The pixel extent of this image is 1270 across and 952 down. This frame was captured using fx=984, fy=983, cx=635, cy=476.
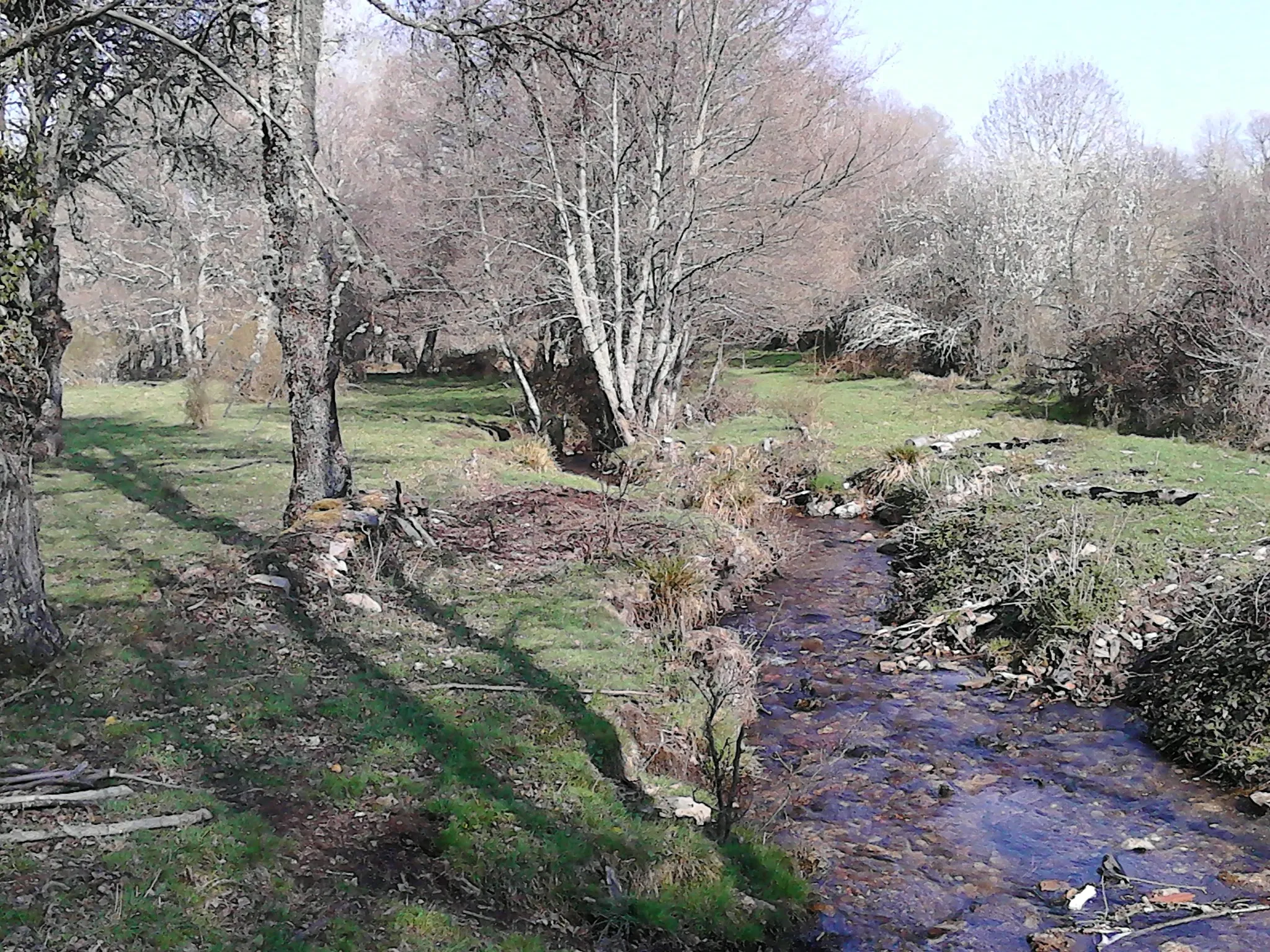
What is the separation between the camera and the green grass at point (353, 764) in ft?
13.2

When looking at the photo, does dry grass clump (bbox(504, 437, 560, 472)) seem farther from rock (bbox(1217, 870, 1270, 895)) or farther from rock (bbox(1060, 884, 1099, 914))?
rock (bbox(1217, 870, 1270, 895))

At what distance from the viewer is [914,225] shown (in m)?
31.4

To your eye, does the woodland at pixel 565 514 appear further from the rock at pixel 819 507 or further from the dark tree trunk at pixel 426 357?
the dark tree trunk at pixel 426 357

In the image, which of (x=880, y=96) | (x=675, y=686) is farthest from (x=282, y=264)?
(x=880, y=96)

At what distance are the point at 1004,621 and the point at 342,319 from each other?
2386 cm

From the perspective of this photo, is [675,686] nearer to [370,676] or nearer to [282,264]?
[370,676]

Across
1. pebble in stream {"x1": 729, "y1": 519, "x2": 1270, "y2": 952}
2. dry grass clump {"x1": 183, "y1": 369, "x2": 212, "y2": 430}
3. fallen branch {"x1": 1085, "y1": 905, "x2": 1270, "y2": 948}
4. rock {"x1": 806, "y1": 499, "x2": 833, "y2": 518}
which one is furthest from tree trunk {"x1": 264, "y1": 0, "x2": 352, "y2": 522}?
dry grass clump {"x1": 183, "y1": 369, "x2": 212, "y2": 430}

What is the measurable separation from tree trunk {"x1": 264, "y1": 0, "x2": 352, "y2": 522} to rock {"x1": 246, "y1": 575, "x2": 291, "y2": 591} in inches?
64.2

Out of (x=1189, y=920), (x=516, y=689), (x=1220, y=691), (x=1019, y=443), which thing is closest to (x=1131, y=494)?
(x=1019, y=443)

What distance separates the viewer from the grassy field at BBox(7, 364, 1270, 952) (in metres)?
4.04

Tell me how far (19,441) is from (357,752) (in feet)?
8.79

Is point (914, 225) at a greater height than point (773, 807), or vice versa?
point (914, 225)

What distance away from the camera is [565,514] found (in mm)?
11539

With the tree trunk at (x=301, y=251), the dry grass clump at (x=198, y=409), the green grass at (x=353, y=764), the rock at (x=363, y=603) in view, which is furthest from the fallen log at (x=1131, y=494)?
the dry grass clump at (x=198, y=409)
